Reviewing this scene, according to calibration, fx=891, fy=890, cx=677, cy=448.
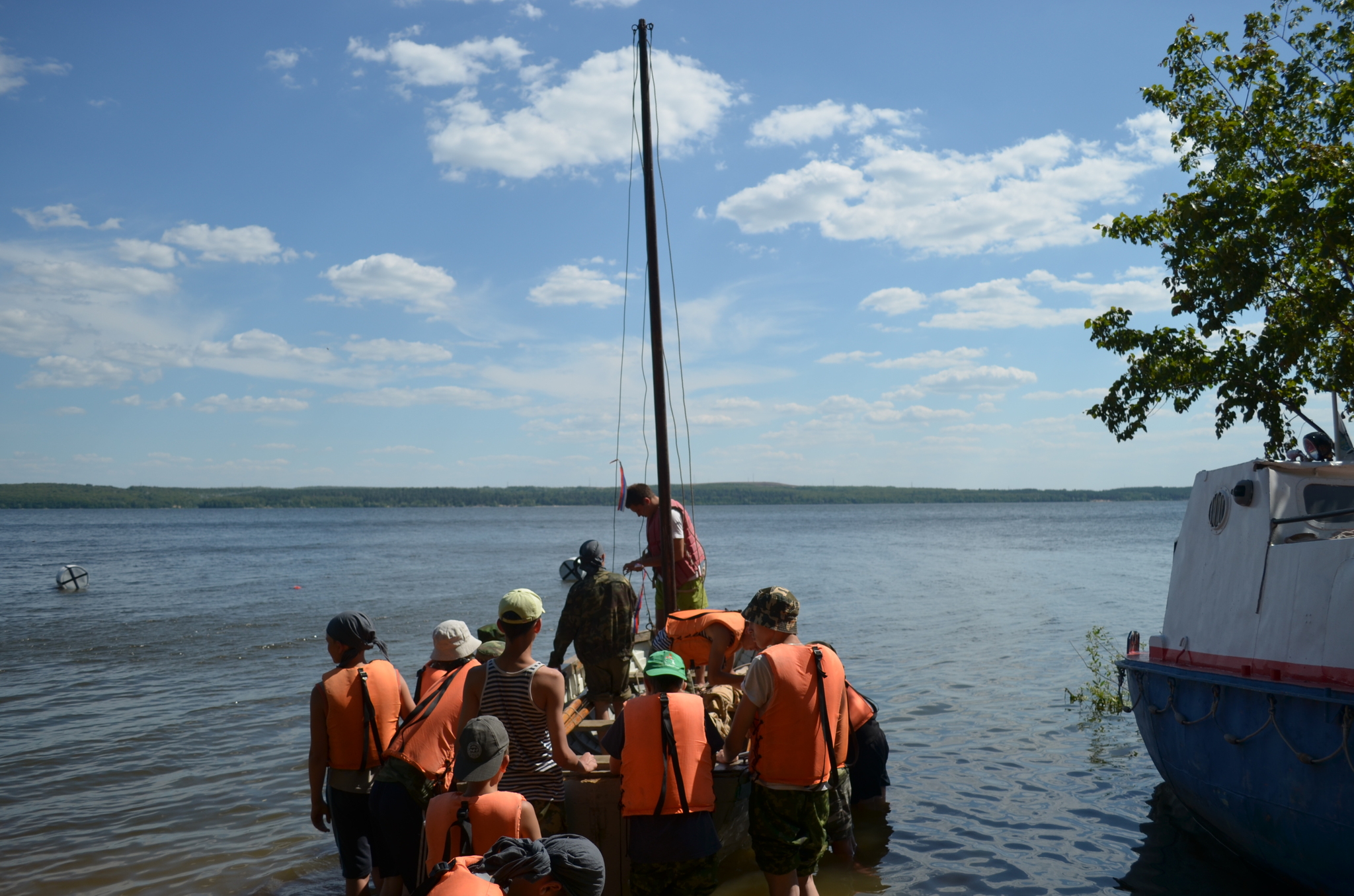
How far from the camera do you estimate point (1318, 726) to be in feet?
19.7

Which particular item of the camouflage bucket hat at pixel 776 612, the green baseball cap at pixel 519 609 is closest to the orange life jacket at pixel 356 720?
the green baseball cap at pixel 519 609

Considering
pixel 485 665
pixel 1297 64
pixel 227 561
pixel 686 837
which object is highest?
pixel 1297 64

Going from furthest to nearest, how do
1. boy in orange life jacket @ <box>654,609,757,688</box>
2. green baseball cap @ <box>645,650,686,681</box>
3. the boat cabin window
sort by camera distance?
the boat cabin window
boy in orange life jacket @ <box>654,609,757,688</box>
green baseball cap @ <box>645,650,686,681</box>

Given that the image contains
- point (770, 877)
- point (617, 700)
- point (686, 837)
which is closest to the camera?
point (686, 837)

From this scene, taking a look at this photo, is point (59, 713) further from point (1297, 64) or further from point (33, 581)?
point (33, 581)

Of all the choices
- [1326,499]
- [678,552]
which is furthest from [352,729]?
[1326,499]

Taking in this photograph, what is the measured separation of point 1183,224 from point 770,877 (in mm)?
10675

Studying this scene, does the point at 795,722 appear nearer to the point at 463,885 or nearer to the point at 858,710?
the point at 463,885

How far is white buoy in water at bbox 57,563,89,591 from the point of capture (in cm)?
3784

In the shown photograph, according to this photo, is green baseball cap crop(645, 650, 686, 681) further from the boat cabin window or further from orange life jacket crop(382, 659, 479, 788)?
the boat cabin window

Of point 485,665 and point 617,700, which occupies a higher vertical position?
point 485,665

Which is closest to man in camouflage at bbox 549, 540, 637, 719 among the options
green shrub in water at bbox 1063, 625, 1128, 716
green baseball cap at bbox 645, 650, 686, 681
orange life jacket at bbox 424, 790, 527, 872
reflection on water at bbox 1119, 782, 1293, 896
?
green baseball cap at bbox 645, 650, 686, 681

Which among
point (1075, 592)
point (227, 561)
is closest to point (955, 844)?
point (1075, 592)

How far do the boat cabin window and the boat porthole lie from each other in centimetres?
63
